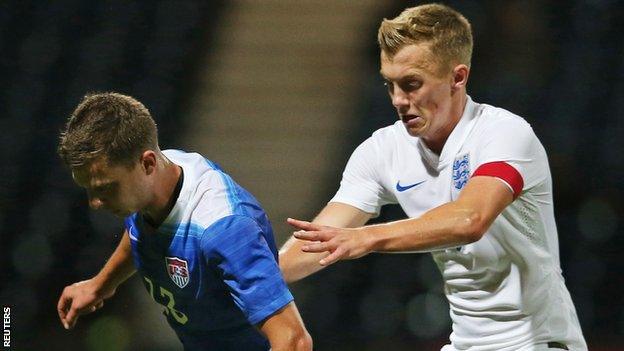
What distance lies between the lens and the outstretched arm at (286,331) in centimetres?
221

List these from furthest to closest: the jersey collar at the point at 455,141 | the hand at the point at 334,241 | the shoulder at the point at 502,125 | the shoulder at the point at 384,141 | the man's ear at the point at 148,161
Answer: the shoulder at the point at 384,141
the jersey collar at the point at 455,141
the shoulder at the point at 502,125
the man's ear at the point at 148,161
the hand at the point at 334,241

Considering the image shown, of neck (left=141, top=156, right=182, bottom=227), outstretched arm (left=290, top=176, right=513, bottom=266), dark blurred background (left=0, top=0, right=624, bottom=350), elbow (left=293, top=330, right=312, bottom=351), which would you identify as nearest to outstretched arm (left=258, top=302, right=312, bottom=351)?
elbow (left=293, top=330, right=312, bottom=351)

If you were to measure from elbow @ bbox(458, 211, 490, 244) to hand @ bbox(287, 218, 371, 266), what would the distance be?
0.79 ft

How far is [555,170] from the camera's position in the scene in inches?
201

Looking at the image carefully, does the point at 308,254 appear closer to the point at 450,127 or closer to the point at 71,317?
the point at 450,127

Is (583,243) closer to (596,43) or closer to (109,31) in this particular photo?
(596,43)

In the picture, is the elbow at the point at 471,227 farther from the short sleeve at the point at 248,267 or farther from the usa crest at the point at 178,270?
the usa crest at the point at 178,270

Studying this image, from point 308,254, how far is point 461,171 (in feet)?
1.65

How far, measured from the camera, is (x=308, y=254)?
2.85m

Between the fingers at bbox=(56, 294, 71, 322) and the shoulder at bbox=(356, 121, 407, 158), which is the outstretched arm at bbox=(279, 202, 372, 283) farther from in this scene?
the fingers at bbox=(56, 294, 71, 322)

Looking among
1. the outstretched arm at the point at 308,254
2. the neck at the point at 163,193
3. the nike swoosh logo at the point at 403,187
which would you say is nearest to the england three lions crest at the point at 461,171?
the nike swoosh logo at the point at 403,187

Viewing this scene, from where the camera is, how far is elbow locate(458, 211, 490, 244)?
229 cm

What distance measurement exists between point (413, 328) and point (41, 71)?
2.45 m

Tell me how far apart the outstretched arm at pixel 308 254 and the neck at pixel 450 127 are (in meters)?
0.34
